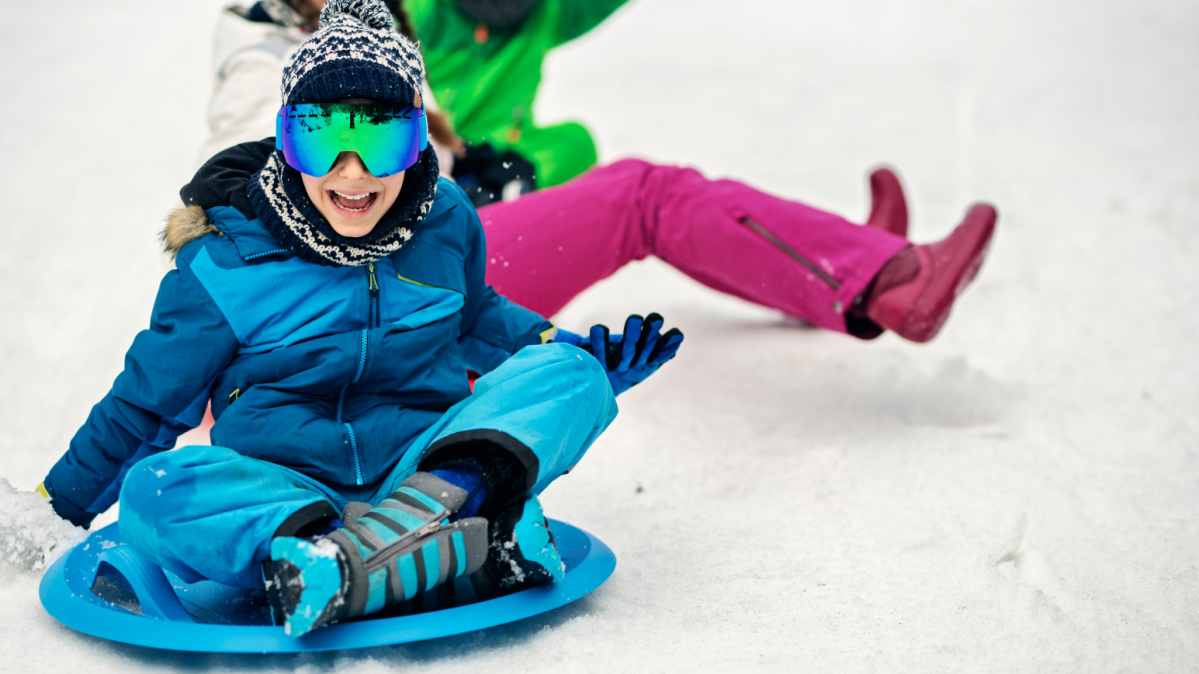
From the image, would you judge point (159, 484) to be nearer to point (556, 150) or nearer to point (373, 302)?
point (373, 302)

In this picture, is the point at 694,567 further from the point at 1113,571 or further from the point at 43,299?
the point at 43,299

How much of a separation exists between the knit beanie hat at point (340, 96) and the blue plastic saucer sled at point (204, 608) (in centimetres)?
51

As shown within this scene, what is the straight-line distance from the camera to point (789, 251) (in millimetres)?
2373

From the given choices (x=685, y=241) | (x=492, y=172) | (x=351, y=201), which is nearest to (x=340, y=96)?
(x=351, y=201)

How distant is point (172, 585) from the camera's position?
5.14ft

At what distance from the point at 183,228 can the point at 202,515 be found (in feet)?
1.48

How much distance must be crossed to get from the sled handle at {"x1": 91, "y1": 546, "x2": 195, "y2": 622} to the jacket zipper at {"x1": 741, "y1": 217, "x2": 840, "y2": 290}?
1.44 m

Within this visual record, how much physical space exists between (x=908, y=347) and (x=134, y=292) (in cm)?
236

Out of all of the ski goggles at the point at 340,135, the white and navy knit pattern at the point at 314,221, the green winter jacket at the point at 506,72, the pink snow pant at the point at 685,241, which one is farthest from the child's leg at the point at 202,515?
the green winter jacket at the point at 506,72

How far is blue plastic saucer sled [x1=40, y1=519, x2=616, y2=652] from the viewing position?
1.31m

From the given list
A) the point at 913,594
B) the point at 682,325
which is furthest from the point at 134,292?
the point at 913,594

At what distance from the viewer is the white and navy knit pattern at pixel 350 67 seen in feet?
4.97

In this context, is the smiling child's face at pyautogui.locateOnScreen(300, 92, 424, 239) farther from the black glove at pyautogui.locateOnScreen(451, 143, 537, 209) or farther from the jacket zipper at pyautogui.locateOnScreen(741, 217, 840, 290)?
the black glove at pyautogui.locateOnScreen(451, 143, 537, 209)

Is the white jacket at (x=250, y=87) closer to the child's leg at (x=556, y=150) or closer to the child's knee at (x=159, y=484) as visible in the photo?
the child's leg at (x=556, y=150)
